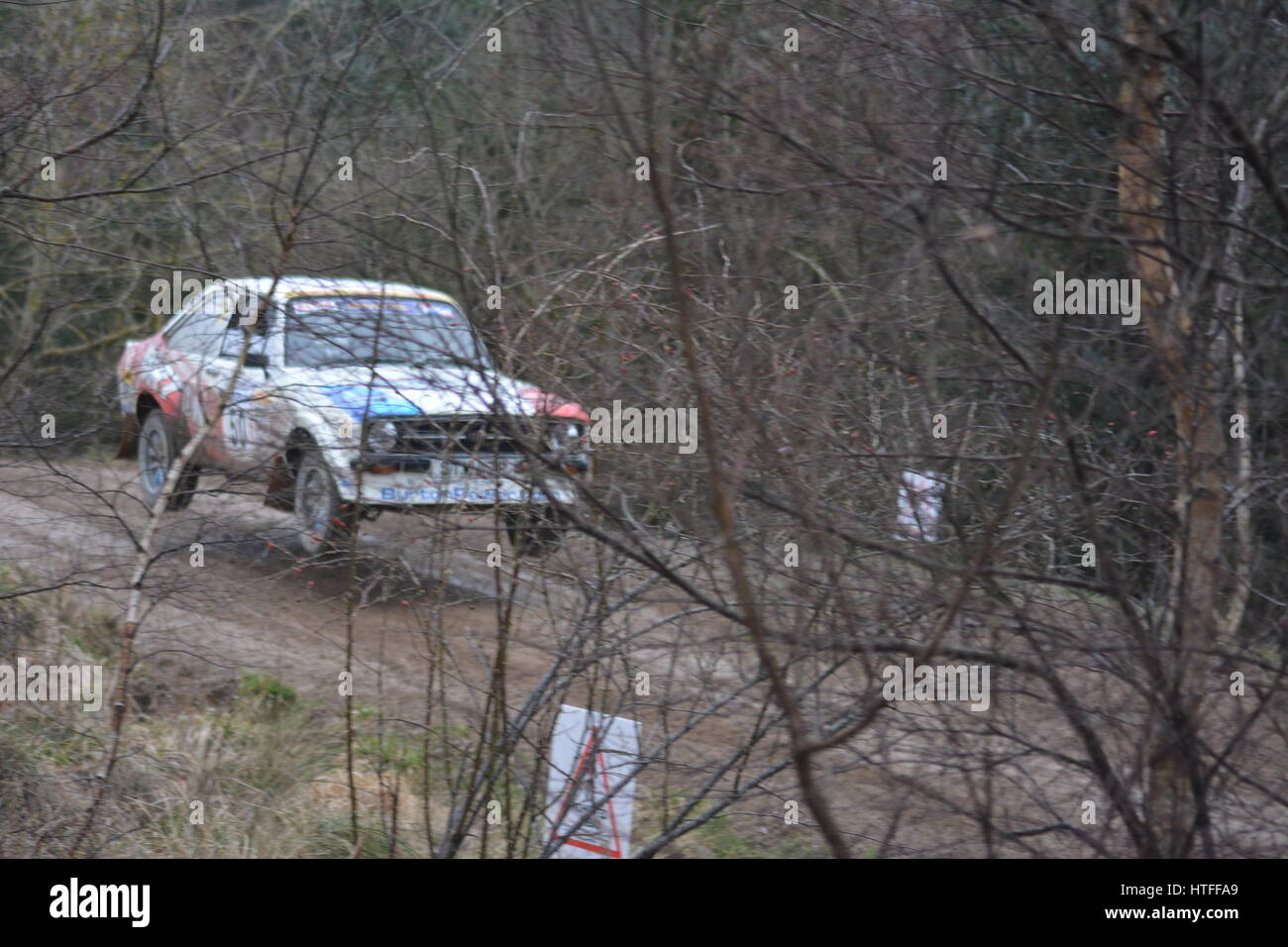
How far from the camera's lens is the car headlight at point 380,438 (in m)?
3.93

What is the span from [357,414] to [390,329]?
3.00 ft

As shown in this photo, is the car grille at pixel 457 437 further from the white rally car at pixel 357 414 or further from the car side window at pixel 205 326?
the car side window at pixel 205 326

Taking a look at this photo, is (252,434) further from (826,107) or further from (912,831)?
(912,831)

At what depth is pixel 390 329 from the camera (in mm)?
3832

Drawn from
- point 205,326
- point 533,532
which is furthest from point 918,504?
point 205,326

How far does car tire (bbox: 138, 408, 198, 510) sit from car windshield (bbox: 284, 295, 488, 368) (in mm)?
1128

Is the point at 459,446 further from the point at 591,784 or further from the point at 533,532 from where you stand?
the point at 591,784

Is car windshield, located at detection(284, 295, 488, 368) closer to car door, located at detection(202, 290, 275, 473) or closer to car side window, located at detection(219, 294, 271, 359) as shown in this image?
car side window, located at detection(219, 294, 271, 359)

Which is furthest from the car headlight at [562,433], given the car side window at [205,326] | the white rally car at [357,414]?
the car side window at [205,326]

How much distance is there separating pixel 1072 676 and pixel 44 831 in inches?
159

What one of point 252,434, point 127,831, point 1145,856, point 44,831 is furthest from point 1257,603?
point 44,831

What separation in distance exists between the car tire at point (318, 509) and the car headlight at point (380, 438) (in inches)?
11.3

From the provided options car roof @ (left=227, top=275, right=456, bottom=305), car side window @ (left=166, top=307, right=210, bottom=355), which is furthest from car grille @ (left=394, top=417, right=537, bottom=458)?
car side window @ (left=166, top=307, right=210, bottom=355)

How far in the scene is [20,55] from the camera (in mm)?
4848
